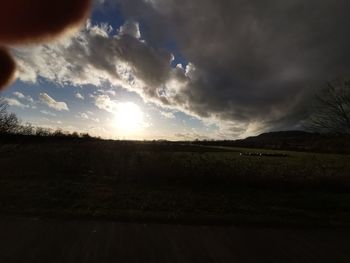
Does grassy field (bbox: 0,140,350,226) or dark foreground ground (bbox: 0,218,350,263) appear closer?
dark foreground ground (bbox: 0,218,350,263)

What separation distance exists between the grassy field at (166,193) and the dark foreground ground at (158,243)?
55cm

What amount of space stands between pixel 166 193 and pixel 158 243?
163 inches

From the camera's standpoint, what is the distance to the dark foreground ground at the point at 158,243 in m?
4.28

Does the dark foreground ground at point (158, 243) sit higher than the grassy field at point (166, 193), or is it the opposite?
the grassy field at point (166, 193)

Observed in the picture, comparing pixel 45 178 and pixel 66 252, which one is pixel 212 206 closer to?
pixel 66 252

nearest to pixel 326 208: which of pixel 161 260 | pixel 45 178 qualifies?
pixel 161 260

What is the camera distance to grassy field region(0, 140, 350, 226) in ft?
21.5

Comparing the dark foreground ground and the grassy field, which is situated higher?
the grassy field

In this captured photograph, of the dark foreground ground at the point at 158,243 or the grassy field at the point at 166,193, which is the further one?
the grassy field at the point at 166,193

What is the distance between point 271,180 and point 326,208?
2919 millimetres

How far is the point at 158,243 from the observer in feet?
15.8

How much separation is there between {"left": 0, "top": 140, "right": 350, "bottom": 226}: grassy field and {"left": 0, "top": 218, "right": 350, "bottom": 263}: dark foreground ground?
1.80 ft

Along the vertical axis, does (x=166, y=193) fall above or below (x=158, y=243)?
above

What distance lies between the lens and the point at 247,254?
4.57 meters
